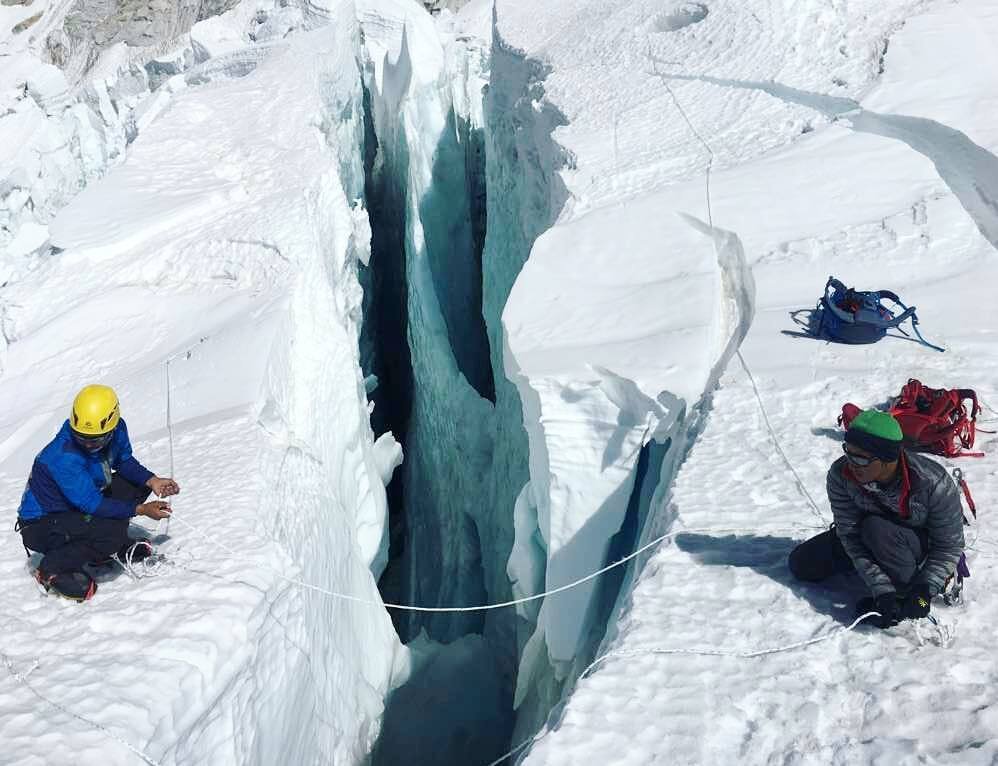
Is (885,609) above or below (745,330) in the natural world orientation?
above

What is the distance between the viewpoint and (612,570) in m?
3.21

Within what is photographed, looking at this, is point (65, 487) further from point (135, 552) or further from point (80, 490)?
point (135, 552)

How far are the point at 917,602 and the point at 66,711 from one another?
6.70ft

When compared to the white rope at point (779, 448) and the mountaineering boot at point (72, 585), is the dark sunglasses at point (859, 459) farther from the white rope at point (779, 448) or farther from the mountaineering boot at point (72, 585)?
the mountaineering boot at point (72, 585)

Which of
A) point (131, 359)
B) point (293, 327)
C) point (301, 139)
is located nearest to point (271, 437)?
point (293, 327)

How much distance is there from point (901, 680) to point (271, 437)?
2620mm

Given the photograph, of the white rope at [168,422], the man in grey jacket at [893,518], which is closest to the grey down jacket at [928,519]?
the man in grey jacket at [893,518]

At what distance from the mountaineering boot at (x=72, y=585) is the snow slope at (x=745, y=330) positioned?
152cm

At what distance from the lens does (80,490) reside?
243 centimetres

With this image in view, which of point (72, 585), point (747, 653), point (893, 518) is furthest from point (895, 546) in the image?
point (72, 585)

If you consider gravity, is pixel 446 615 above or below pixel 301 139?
below

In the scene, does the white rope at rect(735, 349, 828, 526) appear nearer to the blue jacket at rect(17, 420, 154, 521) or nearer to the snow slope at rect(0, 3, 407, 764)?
the snow slope at rect(0, 3, 407, 764)

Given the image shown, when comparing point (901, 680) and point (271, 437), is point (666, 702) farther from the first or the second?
point (271, 437)

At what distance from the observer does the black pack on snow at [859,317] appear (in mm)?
3213
